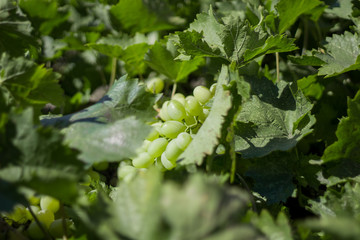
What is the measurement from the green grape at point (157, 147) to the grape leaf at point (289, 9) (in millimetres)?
374

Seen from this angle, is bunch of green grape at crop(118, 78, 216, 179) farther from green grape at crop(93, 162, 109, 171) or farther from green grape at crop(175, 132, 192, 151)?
green grape at crop(93, 162, 109, 171)

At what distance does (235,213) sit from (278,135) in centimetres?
37

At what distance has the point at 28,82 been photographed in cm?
61

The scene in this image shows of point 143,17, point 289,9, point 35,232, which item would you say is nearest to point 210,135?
point 35,232

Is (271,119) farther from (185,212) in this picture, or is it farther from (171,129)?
(185,212)

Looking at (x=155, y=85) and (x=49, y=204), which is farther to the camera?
(x=155, y=85)

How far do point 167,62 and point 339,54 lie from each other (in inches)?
15.1

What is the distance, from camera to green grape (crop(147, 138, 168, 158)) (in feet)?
2.30

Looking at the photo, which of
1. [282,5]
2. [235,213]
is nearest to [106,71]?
[282,5]

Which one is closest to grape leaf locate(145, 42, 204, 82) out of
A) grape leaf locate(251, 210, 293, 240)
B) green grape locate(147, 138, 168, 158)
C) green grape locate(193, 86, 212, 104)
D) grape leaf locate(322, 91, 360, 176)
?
green grape locate(193, 86, 212, 104)

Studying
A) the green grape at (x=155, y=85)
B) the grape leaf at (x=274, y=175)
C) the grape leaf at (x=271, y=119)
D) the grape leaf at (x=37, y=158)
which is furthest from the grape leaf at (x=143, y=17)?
the grape leaf at (x=37, y=158)

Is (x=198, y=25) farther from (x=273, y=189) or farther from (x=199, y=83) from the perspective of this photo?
(x=273, y=189)

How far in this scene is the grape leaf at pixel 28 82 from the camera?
60 centimetres

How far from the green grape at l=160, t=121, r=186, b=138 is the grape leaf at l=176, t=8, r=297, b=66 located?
0.14 m
